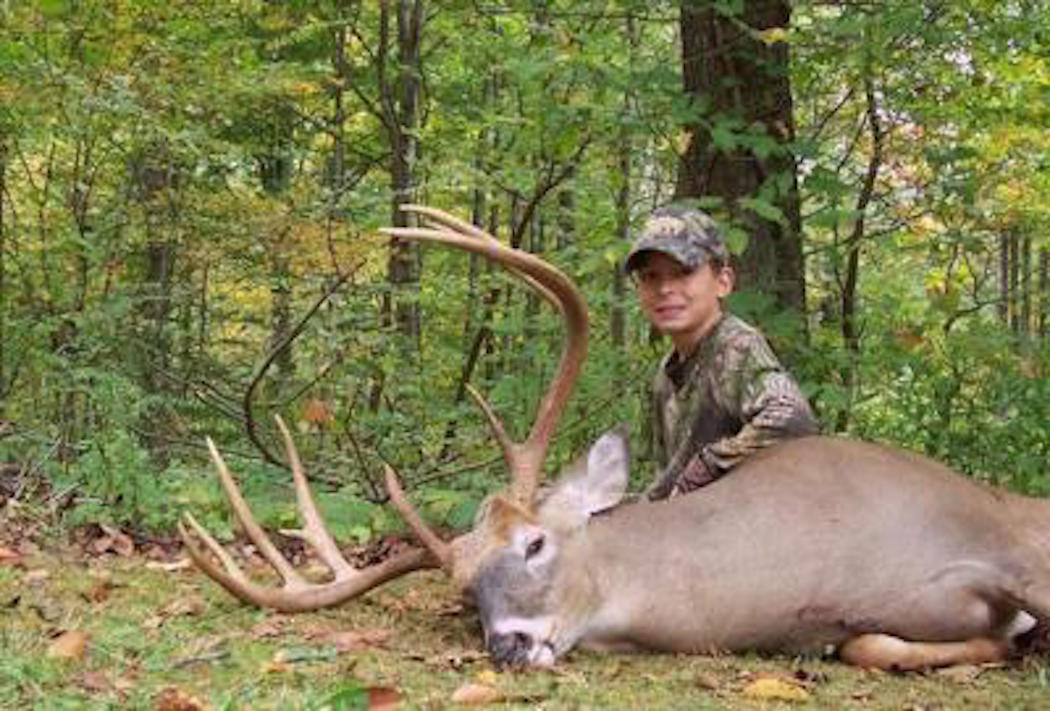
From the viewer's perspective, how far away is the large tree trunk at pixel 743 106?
22.5 feet

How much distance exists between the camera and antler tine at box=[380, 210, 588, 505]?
463 centimetres

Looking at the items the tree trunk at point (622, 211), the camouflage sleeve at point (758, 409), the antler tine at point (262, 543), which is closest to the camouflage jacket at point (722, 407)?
the camouflage sleeve at point (758, 409)

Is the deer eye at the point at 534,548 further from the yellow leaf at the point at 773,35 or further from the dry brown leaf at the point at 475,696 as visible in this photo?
the yellow leaf at the point at 773,35

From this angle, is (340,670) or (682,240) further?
(682,240)

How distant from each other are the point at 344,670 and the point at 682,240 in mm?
2083

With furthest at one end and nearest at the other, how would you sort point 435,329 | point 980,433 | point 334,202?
point 435,329
point 334,202
point 980,433

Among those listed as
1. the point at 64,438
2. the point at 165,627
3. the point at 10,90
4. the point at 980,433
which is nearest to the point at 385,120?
the point at 10,90

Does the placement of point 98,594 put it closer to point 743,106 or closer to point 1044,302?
point 743,106

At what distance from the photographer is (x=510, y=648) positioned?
14.0 ft

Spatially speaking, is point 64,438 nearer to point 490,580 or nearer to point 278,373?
point 278,373

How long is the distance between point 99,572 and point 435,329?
6608 millimetres

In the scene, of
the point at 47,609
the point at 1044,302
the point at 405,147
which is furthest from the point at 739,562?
the point at 1044,302

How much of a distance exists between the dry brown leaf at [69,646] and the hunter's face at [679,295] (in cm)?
233

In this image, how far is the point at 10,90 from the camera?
8.09 metres
